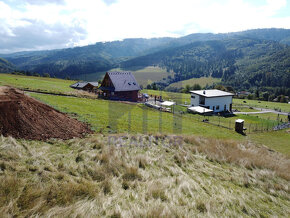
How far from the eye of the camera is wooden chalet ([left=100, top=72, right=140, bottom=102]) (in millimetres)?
54094

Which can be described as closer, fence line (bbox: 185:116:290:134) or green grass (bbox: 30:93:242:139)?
green grass (bbox: 30:93:242:139)

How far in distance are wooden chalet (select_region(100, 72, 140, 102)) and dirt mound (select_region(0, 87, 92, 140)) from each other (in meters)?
38.9

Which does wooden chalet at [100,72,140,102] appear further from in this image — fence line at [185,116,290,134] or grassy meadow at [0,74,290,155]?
fence line at [185,116,290,134]

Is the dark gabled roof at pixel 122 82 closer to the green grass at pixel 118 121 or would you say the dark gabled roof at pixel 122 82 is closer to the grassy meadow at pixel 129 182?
the green grass at pixel 118 121

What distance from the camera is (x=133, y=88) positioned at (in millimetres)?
56406

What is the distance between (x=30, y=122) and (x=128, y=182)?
26.2ft

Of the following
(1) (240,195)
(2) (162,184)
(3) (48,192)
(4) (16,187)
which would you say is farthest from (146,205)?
(1) (240,195)

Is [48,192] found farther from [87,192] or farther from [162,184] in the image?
[162,184]

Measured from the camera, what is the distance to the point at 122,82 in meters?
56.1

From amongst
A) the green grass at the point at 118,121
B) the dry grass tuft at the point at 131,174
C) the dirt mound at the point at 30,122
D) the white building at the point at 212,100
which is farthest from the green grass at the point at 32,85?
the white building at the point at 212,100

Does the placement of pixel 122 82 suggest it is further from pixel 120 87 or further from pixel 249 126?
pixel 249 126

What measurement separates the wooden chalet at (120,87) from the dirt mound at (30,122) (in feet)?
128

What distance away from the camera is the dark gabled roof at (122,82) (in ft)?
179

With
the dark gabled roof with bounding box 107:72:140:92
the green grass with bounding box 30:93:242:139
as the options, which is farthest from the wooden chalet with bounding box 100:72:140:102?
the green grass with bounding box 30:93:242:139
